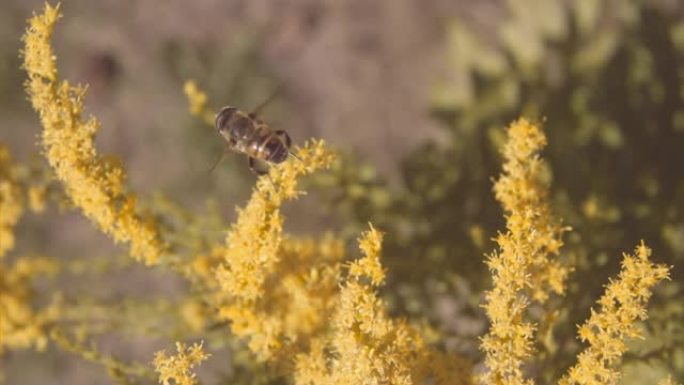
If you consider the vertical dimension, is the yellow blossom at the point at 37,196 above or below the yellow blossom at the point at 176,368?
above

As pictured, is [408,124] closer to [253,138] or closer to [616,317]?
[253,138]

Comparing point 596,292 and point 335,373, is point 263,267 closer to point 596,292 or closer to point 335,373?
point 335,373

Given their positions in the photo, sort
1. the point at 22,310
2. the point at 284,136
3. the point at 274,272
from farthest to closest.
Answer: the point at 22,310
the point at 274,272
the point at 284,136

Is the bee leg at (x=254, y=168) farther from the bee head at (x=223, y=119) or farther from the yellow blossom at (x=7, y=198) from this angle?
the yellow blossom at (x=7, y=198)

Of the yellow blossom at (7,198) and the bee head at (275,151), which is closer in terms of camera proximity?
the bee head at (275,151)

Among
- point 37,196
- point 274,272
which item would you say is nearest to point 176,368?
point 274,272

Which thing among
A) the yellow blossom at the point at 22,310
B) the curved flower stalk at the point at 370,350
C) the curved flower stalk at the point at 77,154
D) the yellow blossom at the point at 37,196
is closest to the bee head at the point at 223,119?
the curved flower stalk at the point at 77,154
